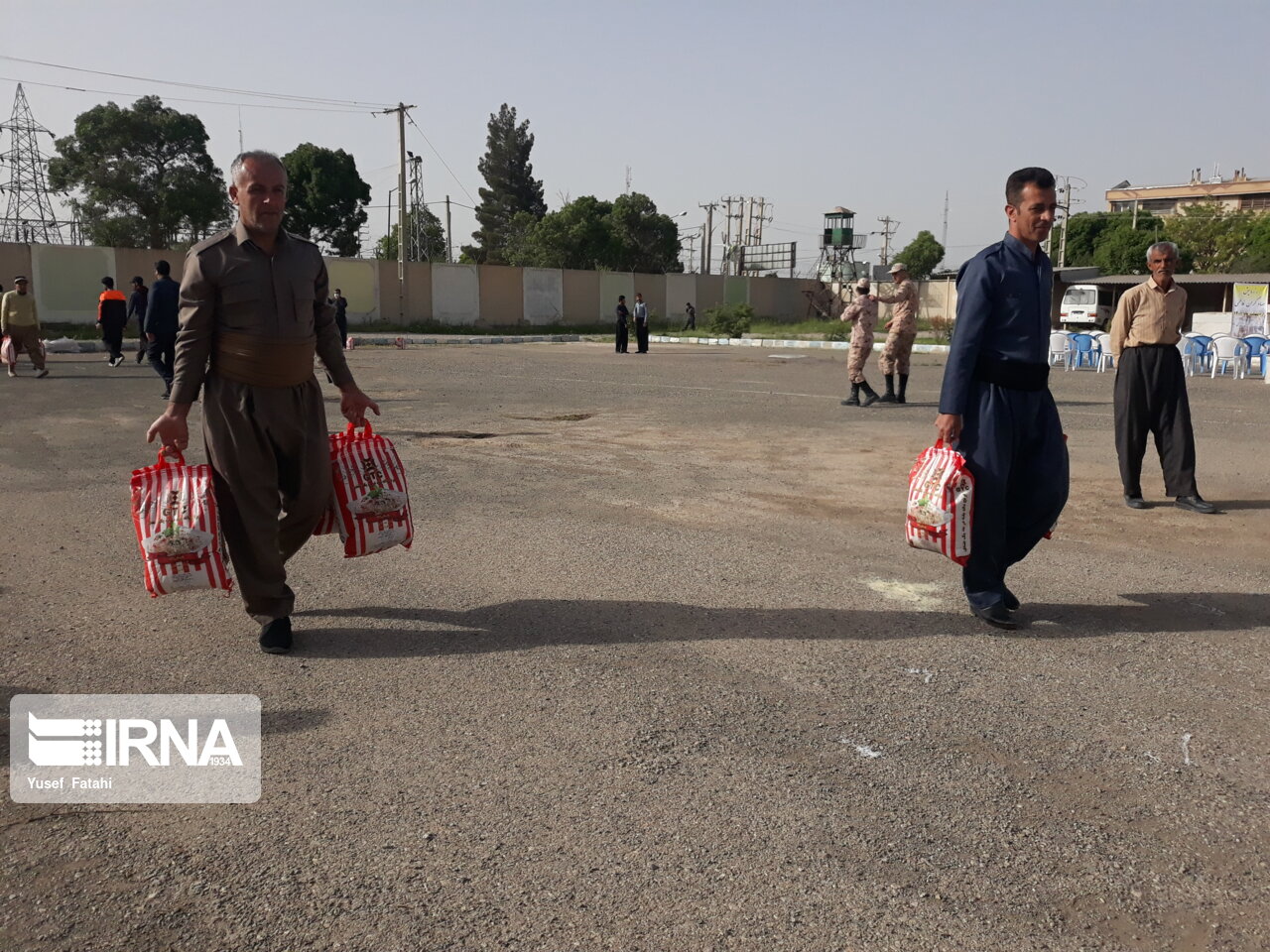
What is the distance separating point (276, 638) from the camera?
414 centimetres

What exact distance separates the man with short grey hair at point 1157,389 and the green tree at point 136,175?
49556mm

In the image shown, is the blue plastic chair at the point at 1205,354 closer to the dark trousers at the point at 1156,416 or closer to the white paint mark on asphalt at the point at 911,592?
the dark trousers at the point at 1156,416

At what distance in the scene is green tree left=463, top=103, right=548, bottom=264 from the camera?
271 feet

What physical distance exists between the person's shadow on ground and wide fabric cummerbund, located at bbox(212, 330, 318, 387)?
1.09 meters

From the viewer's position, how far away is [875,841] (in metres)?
2.72

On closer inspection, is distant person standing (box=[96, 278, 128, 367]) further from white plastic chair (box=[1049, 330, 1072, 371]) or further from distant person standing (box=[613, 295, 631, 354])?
white plastic chair (box=[1049, 330, 1072, 371])

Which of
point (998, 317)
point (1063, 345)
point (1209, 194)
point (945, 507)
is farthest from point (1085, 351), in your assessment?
point (1209, 194)

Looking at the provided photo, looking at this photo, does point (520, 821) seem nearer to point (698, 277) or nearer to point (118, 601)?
point (118, 601)

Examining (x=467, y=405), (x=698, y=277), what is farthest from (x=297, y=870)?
(x=698, y=277)

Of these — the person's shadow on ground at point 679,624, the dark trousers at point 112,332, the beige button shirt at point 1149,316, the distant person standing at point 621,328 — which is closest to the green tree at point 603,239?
the distant person standing at point 621,328

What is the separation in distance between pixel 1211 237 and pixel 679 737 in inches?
2606

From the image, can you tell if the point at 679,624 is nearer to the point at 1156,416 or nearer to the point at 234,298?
the point at 234,298

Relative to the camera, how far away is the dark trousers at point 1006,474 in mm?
4449

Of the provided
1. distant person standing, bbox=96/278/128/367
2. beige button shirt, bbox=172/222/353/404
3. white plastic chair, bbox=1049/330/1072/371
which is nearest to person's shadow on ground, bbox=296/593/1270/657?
beige button shirt, bbox=172/222/353/404
